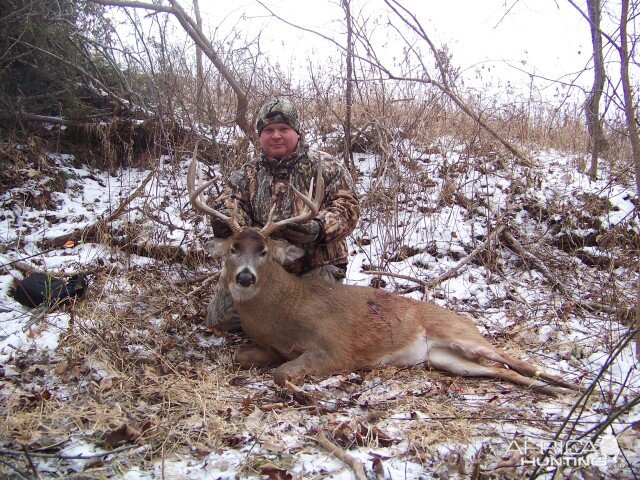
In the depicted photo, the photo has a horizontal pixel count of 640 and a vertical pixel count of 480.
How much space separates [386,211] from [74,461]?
4313 mm

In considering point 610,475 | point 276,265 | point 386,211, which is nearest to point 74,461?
point 276,265

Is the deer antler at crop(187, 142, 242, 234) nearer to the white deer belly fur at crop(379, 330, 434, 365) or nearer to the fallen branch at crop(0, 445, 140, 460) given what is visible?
the white deer belly fur at crop(379, 330, 434, 365)

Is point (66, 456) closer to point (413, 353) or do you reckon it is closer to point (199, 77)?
point (413, 353)

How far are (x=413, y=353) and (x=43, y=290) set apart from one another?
313 centimetres

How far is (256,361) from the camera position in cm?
401

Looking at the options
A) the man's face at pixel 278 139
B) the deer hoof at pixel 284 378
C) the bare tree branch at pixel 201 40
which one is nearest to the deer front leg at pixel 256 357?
the deer hoof at pixel 284 378

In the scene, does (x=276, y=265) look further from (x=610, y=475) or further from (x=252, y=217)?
(x=610, y=475)

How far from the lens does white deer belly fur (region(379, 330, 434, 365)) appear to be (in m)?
4.20

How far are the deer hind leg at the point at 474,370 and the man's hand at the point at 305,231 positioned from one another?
1.32 metres

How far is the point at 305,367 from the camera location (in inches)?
147

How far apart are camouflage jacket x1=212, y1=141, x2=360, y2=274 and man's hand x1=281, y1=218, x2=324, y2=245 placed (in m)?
0.27

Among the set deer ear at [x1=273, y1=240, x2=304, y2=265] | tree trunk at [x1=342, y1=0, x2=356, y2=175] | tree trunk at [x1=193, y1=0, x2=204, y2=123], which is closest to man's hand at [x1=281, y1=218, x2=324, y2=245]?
deer ear at [x1=273, y1=240, x2=304, y2=265]

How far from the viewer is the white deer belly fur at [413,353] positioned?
4195mm

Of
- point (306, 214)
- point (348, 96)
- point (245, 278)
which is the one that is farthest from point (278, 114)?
point (348, 96)
